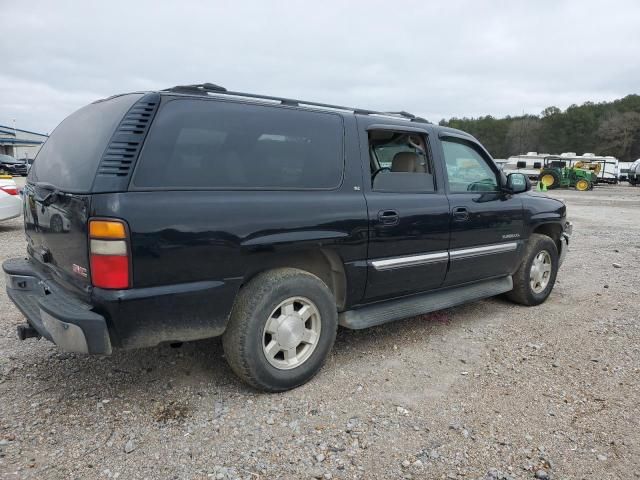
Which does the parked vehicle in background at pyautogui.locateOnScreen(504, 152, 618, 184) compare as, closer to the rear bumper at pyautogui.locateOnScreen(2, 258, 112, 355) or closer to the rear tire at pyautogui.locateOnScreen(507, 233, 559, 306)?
the rear tire at pyautogui.locateOnScreen(507, 233, 559, 306)

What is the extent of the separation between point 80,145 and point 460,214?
287 centimetres

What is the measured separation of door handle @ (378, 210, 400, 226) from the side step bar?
0.65 m

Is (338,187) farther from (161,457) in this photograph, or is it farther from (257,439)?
(161,457)

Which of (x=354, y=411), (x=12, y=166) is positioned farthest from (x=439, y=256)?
(x=12, y=166)

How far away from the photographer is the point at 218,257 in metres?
2.65

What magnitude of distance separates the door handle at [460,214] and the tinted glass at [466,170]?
0.18 m

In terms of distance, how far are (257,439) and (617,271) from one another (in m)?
6.20

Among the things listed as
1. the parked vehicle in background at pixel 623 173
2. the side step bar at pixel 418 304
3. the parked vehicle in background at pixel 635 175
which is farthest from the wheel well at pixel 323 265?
the parked vehicle in background at pixel 623 173

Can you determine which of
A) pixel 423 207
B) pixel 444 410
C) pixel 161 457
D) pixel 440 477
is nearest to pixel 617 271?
pixel 423 207

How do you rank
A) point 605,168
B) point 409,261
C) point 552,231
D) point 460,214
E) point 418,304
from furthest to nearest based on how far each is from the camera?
point 605,168 → point 552,231 → point 460,214 → point 418,304 → point 409,261

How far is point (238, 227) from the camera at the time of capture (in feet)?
8.84

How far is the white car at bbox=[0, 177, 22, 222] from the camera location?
8.67 m

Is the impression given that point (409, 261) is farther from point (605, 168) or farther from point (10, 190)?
point (605, 168)

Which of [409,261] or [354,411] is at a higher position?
[409,261]
